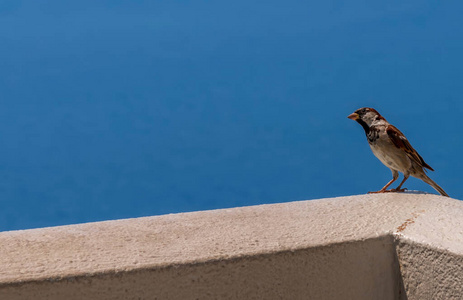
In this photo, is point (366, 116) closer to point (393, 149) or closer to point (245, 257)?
point (393, 149)

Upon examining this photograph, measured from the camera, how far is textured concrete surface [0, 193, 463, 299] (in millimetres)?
1160

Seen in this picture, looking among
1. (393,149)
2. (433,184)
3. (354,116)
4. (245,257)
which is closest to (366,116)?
(354,116)

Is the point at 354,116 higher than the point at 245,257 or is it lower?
higher

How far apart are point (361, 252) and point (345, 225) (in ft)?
0.29

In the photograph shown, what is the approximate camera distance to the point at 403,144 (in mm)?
2197

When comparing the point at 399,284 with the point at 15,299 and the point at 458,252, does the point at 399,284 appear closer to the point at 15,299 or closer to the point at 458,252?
the point at 458,252

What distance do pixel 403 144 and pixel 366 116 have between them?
199 millimetres

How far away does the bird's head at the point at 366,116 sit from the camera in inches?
90.5

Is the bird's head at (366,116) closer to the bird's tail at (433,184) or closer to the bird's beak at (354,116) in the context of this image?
the bird's beak at (354,116)

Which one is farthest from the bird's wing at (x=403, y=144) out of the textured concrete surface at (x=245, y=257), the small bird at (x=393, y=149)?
the textured concrete surface at (x=245, y=257)

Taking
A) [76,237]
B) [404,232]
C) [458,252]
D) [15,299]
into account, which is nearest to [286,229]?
[404,232]

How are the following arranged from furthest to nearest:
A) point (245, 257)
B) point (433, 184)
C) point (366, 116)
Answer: point (366, 116)
point (433, 184)
point (245, 257)

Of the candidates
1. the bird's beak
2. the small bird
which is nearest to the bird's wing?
the small bird

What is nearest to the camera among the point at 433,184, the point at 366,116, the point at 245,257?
the point at 245,257
